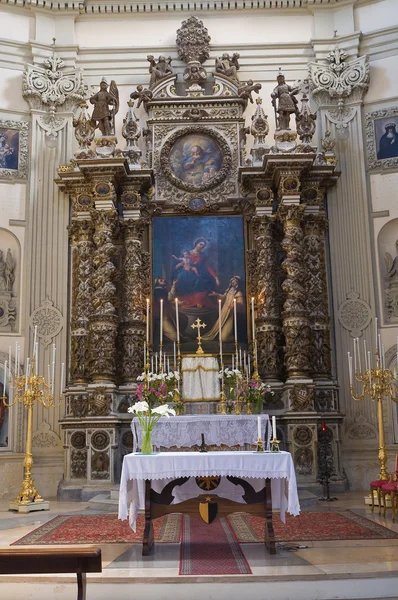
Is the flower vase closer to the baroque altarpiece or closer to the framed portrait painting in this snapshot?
the baroque altarpiece

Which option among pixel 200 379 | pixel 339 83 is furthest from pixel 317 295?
pixel 339 83

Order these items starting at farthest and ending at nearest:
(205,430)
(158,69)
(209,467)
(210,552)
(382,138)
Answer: (158,69), (382,138), (205,430), (209,467), (210,552)

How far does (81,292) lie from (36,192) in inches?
104

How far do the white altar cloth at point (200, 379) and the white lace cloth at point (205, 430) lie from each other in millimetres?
866

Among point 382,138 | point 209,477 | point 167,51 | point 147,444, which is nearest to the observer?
point 209,477

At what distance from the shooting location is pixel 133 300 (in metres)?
14.2

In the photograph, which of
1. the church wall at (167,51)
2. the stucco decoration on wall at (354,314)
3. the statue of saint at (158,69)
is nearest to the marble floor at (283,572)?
the stucco decoration on wall at (354,314)

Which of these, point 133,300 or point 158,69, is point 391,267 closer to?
point 133,300

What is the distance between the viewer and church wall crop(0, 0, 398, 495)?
14.8 m

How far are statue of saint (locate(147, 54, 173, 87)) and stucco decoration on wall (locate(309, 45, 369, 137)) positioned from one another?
3356 mm

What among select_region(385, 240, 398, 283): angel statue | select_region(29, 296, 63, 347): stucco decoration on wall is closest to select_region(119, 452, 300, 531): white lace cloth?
select_region(29, 296, 63, 347): stucco decoration on wall

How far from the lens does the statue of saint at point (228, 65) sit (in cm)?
1548

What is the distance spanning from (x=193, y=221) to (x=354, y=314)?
13.4ft

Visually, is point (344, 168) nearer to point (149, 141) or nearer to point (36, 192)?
point (149, 141)
